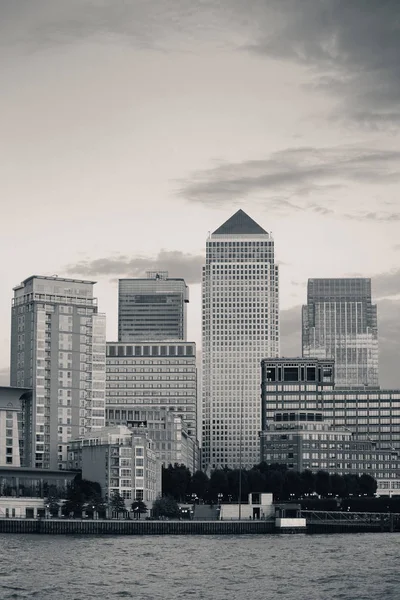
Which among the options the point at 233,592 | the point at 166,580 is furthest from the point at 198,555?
the point at 233,592

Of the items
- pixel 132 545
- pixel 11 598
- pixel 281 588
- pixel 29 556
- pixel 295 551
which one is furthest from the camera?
pixel 132 545

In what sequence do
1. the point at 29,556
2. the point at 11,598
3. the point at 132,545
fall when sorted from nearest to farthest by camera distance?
1. the point at 11,598
2. the point at 29,556
3. the point at 132,545

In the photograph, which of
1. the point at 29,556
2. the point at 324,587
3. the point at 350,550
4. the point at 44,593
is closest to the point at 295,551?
the point at 350,550

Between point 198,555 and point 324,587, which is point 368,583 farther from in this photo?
point 198,555

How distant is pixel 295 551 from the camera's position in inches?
7283

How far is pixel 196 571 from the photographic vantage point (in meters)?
151

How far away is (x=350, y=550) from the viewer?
617 feet

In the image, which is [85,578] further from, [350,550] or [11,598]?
[350,550]

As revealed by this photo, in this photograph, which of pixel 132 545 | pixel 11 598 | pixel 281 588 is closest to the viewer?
pixel 11 598

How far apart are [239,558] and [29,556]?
85.2 feet

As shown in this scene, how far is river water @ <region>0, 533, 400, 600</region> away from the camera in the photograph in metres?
129

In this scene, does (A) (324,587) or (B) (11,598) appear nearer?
(B) (11,598)

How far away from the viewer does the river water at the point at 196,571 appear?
129 meters

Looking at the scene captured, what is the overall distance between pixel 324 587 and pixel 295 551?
163 ft
